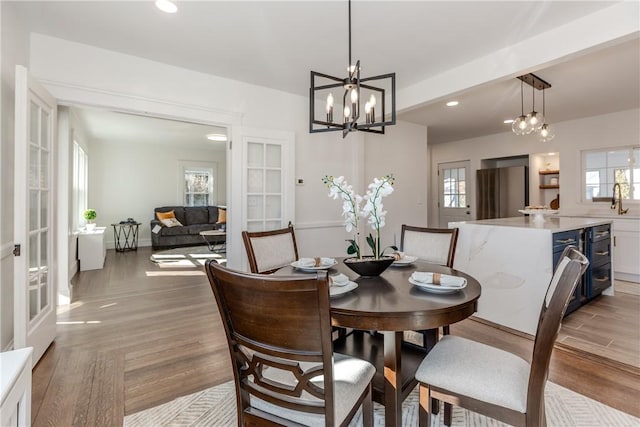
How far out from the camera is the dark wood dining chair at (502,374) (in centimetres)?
112

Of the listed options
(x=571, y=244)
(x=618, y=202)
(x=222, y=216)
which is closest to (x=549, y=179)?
(x=618, y=202)

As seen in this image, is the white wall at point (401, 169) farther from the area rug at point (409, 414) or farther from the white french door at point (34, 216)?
the white french door at point (34, 216)

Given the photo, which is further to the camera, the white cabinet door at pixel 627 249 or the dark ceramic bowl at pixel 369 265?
the white cabinet door at pixel 627 249

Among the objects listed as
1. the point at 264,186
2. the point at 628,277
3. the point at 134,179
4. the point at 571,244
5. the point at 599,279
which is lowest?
the point at 628,277

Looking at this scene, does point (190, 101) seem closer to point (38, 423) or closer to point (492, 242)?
point (38, 423)

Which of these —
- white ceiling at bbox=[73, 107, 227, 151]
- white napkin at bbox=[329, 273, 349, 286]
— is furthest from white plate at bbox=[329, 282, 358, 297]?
white ceiling at bbox=[73, 107, 227, 151]

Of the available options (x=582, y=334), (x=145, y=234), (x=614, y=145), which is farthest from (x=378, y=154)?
(x=145, y=234)

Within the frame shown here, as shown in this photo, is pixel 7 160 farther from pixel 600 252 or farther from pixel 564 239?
pixel 600 252

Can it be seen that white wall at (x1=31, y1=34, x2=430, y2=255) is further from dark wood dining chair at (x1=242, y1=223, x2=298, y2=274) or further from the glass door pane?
dark wood dining chair at (x1=242, y1=223, x2=298, y2=274)

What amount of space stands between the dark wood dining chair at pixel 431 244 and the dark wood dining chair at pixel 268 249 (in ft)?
3.04

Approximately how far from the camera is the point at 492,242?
3004mm

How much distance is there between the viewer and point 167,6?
2.23m

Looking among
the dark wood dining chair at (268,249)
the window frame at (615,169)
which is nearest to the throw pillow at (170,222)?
the dark wood dining chair at (268,249)

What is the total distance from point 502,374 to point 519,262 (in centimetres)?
189
